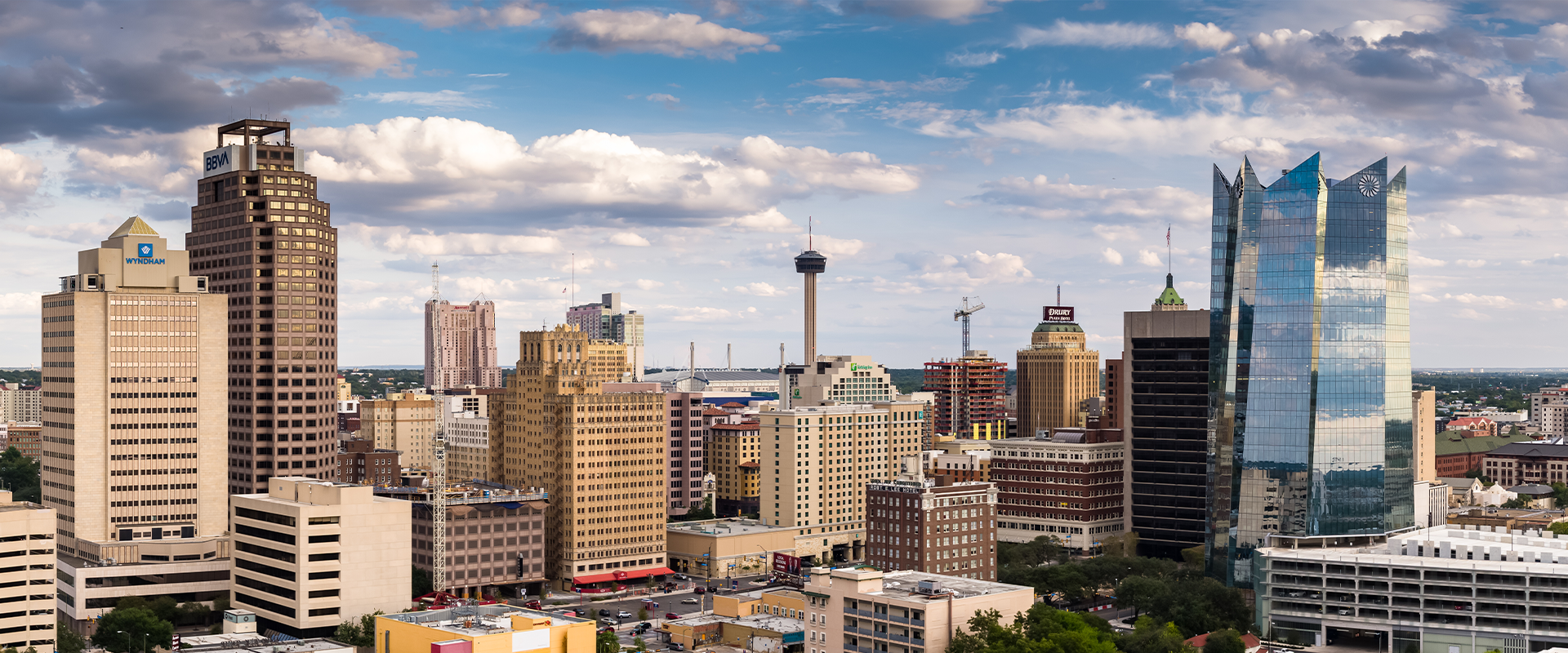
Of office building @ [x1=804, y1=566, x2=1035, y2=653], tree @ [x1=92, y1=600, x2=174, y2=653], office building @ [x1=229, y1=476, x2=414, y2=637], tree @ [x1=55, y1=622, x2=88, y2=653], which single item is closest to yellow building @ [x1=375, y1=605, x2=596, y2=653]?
office building @ [x1=804, y1=566, x2=1035, y2=653]

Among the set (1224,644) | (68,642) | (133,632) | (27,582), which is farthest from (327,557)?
(1224,644)

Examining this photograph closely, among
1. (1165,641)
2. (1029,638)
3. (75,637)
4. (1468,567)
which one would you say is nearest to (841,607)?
(1029,638)

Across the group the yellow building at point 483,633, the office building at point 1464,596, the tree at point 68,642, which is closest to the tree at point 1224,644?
the office building at point 1464,596

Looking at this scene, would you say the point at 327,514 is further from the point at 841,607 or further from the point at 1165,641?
the point at 1165,641

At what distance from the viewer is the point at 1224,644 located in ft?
586

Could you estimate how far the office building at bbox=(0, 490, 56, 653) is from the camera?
18012 centimetres

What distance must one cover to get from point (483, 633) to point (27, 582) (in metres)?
74.3

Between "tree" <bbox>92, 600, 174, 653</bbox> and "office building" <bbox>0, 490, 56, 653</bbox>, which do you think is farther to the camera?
"tree" <bbox>92, 600, 174, 653</bbox>

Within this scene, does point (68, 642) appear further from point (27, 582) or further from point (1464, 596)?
point (1464, 596)

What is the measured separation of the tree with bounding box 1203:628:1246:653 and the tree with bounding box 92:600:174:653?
13060 cm

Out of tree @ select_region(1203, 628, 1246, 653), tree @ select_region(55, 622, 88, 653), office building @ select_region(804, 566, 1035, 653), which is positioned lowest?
tree @ select_region(55, 622, 88, 653)

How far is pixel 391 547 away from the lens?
19350 centimetres

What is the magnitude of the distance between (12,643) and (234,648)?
51201 mm

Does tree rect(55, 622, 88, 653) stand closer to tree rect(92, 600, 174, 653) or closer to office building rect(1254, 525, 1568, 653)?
tree rect(92, 600, 174, 653)
